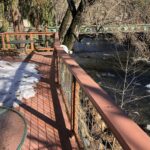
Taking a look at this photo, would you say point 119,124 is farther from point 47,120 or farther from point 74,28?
point 74,28

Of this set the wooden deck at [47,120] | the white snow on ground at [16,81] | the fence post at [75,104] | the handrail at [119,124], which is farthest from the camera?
the white snow on ground at [16,81]

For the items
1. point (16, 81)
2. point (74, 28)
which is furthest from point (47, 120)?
point (74, 28)

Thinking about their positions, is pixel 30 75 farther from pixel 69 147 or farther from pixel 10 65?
pixel 69 147

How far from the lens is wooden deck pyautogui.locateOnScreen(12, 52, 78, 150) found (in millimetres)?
3732

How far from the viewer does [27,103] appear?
5180mm

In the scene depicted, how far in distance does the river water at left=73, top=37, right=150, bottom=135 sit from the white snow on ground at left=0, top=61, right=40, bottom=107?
5514mm

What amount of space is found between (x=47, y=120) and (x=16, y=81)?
2276 mm

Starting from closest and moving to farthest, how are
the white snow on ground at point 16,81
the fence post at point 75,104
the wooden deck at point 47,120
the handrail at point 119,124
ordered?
1. the handrail at point 119,124
2. the fence post at point 75,104
3. the wooden deck at point 47,120
4. the white snow on ground at point 16,81

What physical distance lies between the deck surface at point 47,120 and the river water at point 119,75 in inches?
273

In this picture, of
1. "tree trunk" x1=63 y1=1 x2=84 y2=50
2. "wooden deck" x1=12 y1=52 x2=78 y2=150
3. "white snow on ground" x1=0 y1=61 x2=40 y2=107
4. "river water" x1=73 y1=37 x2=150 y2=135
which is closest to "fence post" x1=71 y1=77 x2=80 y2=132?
"wooden deck" x1=12 y1=52 x2=78 y2=150

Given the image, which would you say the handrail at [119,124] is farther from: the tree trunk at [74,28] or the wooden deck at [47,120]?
the tree trunk at [74,28]

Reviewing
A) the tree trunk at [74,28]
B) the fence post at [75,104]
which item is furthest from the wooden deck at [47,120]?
the tree trunk at [74,28]

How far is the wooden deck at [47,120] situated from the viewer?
3.73 m

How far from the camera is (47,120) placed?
4445mm
